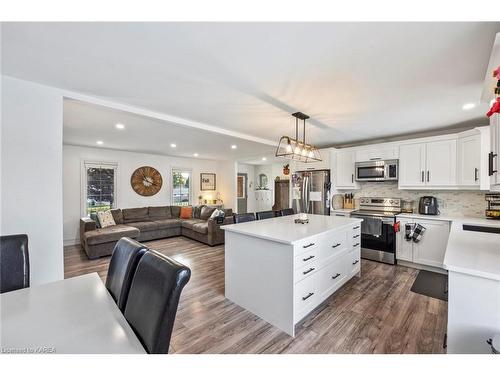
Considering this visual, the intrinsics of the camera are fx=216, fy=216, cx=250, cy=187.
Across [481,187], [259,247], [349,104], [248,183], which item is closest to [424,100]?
[349,104]

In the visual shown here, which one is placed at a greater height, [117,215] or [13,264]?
[13,264]

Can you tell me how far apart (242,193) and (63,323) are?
781 cm

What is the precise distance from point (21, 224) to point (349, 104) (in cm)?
347

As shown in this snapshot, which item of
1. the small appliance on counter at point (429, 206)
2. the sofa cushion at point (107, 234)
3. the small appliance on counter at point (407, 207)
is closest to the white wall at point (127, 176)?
the sofa cushion at point (107, 234)

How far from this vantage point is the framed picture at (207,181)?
752 centimetres

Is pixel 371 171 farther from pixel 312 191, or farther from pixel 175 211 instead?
pixel 175 211

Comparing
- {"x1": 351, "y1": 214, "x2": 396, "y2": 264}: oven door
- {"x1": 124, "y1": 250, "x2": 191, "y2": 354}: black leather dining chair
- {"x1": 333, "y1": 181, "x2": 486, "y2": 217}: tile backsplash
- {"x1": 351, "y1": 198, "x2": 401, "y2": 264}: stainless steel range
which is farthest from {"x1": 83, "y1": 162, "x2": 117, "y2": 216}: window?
{"x1": 333, "y1": 181, "x2": 486, "y2": 217}: tile backsplash

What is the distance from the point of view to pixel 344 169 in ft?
14.7

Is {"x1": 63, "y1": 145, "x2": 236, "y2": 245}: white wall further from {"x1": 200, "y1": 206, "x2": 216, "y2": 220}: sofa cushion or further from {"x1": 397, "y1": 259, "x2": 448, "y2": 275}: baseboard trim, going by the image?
{"x1": 397, "y1": 259, "x2": 448, "y2": 275}: baseboard trim

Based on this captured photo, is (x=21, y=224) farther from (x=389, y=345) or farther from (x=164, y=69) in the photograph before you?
(x=389, y=345)

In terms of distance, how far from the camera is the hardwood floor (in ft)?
5.76

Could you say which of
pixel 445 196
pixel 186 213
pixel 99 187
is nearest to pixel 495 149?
pixel 445 196

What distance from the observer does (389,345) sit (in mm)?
1769

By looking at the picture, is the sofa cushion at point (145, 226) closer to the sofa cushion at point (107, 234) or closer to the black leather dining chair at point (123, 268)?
the sofa cushion at point (107, 234)
